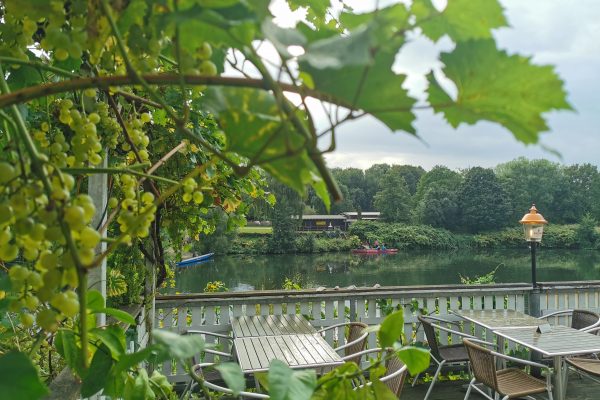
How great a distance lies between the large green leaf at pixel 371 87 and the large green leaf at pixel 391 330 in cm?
24

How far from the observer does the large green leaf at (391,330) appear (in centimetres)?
45

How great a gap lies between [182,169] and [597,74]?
2095mm

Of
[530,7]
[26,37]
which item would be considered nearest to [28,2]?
[26,37]

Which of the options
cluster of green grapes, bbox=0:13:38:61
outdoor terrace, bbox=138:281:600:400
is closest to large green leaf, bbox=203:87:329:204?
cluster of green grapes, bbox=0:13:38:61

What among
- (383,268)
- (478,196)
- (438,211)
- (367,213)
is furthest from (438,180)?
(383,268)

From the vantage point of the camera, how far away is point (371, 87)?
269 millimetres

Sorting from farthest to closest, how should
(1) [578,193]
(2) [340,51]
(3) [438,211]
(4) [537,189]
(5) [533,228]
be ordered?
1. (4) [537,189]
2. (1) [578,193]
3. (3) [438,211]
4. (5) [533,228]
5. (2) [340,51]

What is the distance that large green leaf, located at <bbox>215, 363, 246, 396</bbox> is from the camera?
0.34 meters

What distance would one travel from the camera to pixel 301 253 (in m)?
34.8

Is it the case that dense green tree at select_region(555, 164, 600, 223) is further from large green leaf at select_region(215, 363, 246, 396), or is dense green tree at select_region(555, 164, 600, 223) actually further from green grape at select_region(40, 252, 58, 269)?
green grape at select_region(40, 252, 58, 269)

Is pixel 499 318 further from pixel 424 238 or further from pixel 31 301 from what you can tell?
pixel 424 238

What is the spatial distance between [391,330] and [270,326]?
3.49 metres

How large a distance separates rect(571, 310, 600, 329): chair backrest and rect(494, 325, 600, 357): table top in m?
0.56

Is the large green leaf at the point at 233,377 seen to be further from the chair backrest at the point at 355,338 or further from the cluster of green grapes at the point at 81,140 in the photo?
the chair backrest at the point at 355,338
